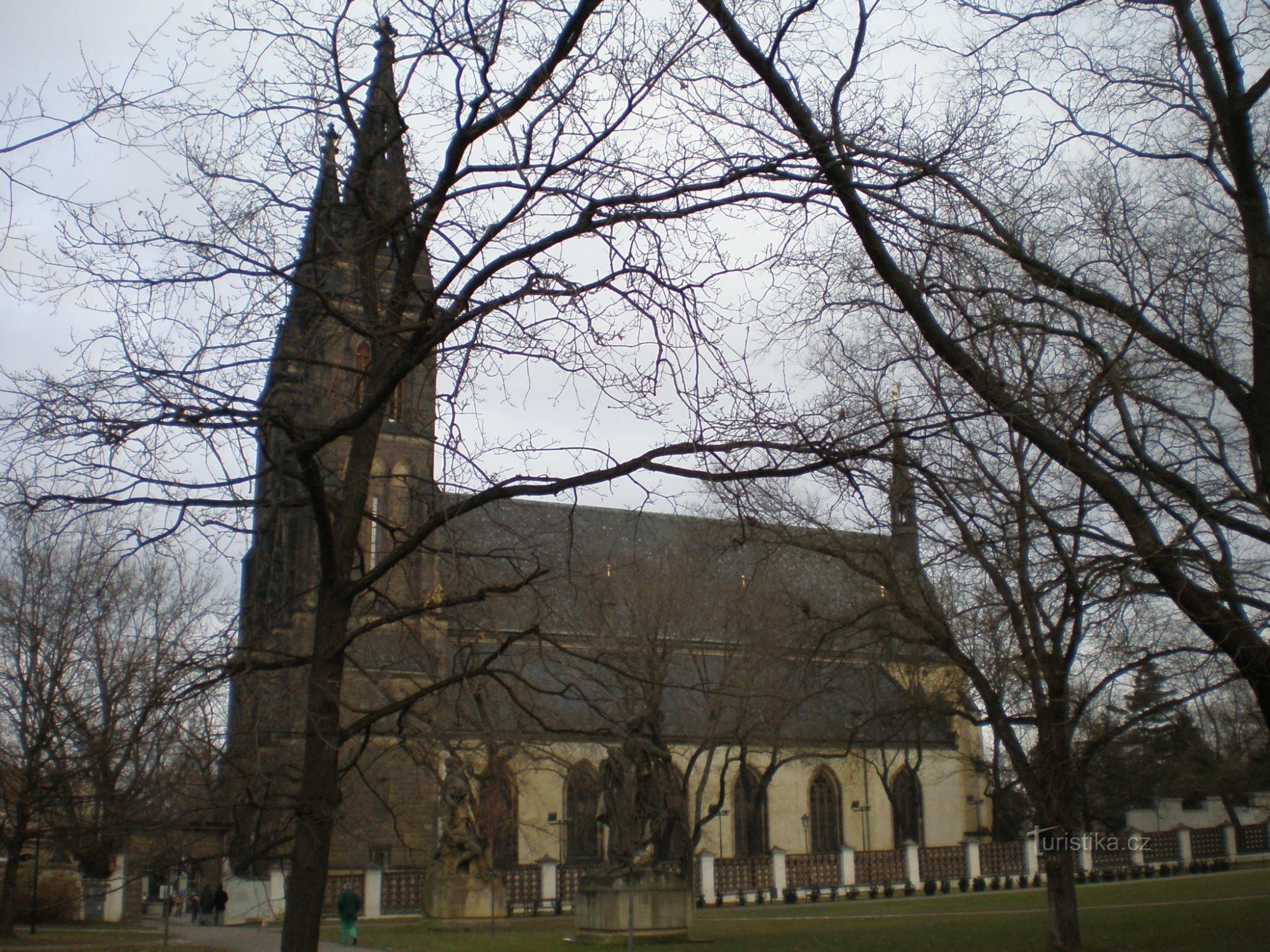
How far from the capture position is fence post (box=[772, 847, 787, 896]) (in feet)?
125

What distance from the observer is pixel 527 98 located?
20.6 feet

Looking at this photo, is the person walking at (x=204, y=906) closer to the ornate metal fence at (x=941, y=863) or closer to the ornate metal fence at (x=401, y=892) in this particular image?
the ornate metal fence at (x=401, y=892)

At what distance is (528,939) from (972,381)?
1763 centimetres

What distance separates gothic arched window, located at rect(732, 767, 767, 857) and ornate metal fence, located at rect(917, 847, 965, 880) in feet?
21.6

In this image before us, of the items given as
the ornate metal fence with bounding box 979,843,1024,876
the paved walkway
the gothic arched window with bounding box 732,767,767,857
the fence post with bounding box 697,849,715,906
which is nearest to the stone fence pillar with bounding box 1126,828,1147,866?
the ornate metal fence with bounding box 979,843,1024,876

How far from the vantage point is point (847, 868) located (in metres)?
39.4

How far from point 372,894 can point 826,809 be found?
23804 millimetres

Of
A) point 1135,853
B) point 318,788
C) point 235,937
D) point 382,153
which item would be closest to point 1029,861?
point 1135,853

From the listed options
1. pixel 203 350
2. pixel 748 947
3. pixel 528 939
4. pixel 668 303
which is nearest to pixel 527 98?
pixel 668 303

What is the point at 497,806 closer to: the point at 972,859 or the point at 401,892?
the point at 401,892

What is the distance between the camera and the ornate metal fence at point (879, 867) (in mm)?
39844

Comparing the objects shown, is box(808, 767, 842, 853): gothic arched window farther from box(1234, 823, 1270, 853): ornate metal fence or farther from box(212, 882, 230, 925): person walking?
box(212, 882, 230, 925): person walking

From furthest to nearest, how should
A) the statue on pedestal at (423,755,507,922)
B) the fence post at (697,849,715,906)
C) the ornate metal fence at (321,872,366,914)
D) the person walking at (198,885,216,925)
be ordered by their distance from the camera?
the fence post at (697,849,715,906), the person walking at (198,885,216,925), the ornate metal fence at (321,872,366,914), the statue on pedestal at (423,755,507,922)

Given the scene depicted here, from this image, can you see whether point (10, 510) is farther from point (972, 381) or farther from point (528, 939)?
point (528, 939)
